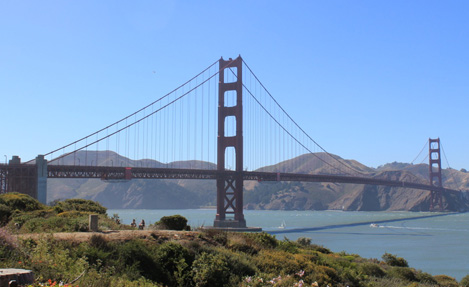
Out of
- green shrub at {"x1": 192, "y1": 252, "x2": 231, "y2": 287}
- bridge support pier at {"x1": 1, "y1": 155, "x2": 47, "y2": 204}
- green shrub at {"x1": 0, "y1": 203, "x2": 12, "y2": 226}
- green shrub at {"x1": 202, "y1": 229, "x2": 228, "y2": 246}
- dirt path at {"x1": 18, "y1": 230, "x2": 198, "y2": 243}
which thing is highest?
bridge support pier at {"x1": 1, "y1": 155, "x2": 47, "y2": 204}

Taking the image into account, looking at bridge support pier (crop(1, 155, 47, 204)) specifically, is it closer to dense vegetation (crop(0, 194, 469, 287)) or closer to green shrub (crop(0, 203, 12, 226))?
green shrub (crop(0, 203, 12, 226))

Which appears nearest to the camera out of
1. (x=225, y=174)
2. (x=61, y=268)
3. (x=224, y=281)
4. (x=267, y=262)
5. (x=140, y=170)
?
(x=61, y=268)

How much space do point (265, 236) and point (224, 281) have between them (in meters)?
7.52

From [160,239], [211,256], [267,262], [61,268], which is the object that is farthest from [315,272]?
[61,268]

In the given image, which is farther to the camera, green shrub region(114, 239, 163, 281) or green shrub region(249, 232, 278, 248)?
green shrub region(249, 232, 278, 248)

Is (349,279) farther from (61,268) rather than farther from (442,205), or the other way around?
(442,205)

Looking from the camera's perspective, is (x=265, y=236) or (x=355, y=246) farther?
(x=355, y=246)

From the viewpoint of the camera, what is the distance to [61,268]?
1184 cm

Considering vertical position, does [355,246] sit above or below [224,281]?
below

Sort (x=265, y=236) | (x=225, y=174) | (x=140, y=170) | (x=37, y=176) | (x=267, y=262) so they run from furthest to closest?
(x=225, y=174), (x=140, y=170), (x=37, y=176), (x=265, y=236), (x=267, y=262)

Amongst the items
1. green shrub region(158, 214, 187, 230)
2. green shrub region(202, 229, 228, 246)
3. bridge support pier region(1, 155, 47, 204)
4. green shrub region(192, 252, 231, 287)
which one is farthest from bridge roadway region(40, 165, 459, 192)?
green shrub region(192, 252, 231, 287)

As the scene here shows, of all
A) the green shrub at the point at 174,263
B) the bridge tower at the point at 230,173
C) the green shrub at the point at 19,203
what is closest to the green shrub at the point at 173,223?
the green shrub at the point at 174,263

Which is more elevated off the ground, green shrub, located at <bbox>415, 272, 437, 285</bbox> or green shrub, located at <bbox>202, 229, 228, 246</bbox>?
green shrub, located at <bbox>202, 229, 228, 246</bbox>

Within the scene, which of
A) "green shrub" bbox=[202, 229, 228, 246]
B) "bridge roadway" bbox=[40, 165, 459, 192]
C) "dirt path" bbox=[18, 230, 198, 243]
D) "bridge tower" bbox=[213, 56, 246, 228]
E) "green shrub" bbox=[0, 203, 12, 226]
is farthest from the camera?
"bridge tower" bbox=[213, 56, 246, 228]
